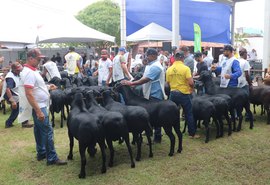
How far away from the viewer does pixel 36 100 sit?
17.8 ft

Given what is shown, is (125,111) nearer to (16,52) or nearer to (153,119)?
(153,119)

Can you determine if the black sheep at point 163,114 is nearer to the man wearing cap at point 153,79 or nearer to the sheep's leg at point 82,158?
the man wearing cap at point 153,79

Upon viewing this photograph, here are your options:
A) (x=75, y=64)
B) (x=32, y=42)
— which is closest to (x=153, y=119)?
(x=75, y=64)

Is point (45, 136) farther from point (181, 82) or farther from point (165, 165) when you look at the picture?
point (181, 82)

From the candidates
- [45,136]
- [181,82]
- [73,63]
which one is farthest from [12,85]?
[181,82]

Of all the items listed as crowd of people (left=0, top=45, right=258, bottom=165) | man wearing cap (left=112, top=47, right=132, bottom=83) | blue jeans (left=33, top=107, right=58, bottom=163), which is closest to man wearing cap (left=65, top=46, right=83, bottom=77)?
crowd of people (left=0, top=45, right=258, bottom=165)

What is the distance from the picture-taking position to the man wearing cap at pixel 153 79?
6.18 meters

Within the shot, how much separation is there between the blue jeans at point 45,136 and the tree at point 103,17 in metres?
39.8

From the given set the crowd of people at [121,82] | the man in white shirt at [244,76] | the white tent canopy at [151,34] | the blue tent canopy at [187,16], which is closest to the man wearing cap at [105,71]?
the crowd of people at [121,82]

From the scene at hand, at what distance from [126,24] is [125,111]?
1143 centimetres

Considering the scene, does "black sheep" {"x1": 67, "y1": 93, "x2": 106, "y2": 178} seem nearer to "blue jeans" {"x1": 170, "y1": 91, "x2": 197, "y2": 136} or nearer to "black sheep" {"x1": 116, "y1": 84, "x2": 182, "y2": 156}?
"black sheep" {"x1": 116, "y1": 84, "x2": 182, "y2": 156}

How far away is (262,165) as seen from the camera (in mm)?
5648

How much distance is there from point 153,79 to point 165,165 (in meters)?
1.65

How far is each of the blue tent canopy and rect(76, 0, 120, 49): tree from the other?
27.7 m
